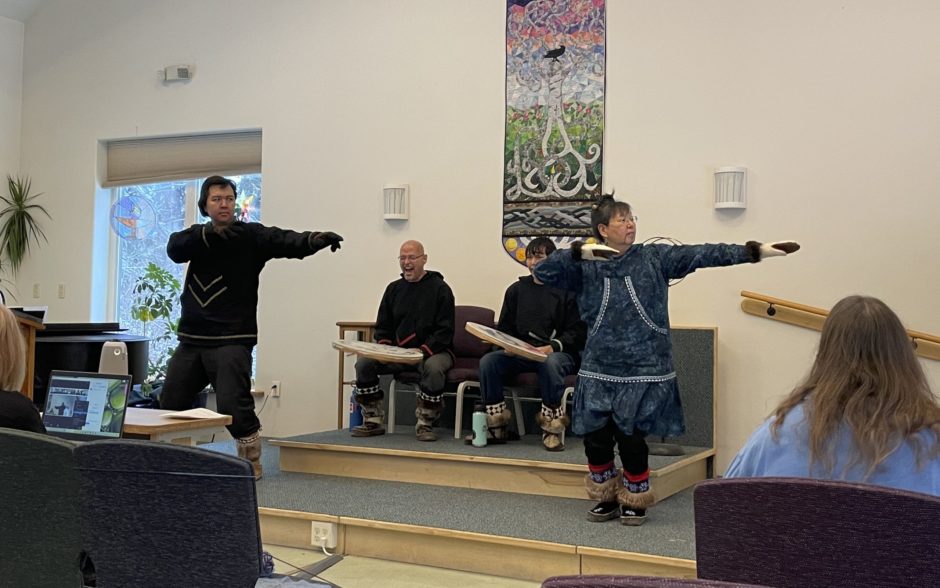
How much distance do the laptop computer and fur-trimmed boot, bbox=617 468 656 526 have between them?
1.92 meters

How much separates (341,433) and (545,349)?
52.8 inches

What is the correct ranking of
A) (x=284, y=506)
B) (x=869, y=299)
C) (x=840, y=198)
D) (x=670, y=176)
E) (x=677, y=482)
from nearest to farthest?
(x=869, y=299) < (x=284, y=506) < (x=677, y=482) < (x=840, y=198) < (x=670, y=176)

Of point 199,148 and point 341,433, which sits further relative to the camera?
point 199,148

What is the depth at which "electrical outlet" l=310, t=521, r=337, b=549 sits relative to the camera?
12.2ft

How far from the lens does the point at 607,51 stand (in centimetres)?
569

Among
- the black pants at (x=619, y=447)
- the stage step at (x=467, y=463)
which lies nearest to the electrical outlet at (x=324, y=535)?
the stage step at (x=467, y=463)

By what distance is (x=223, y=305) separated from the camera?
414cm

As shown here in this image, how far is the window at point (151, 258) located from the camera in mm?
7375

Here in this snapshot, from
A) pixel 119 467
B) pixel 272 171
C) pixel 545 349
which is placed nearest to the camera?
pixel 119 467

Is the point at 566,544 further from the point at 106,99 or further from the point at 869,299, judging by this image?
the point at 106,99

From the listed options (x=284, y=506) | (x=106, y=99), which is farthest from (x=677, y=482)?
(x=106, y=99)

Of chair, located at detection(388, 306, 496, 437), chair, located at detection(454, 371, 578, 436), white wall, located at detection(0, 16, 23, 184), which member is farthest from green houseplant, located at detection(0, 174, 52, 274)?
chair, located at detection(454, 371, 578, 436)

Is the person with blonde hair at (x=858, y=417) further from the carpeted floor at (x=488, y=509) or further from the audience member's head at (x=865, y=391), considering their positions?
the carpeted floor at (x=488, y=509)

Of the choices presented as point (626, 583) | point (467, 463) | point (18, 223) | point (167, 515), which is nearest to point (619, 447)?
point (467, 463)
